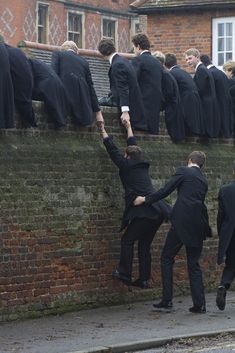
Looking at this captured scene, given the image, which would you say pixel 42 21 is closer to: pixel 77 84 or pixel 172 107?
pixel 172 107

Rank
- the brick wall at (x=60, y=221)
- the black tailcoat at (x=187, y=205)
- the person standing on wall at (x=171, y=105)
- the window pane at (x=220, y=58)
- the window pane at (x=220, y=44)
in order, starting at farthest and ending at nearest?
1. the window pane at (x=220, y=58)
2. the window pane at (x=220, y=44)
3. the person standing on wall at (x=171, y=105)
4. the black tailcoat at (x=187, y=205)
5. the brick wall at (x=60, y=221)

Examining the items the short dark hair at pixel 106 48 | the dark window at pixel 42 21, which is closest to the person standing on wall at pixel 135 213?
the short dark hair at pixel 106 48

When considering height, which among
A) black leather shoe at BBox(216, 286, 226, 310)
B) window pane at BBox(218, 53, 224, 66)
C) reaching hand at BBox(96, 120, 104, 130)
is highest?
window pane at BBox(218, 53, 224, 66)

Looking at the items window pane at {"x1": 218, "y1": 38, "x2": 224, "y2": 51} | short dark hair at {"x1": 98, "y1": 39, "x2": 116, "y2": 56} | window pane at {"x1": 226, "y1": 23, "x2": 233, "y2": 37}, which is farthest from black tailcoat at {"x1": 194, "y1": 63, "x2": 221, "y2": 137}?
window pane at {"x1": 218, "y1": 38, "x2": 224, "y2": 51}

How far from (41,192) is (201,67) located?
4136 millimetres

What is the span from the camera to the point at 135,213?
16.4 meters

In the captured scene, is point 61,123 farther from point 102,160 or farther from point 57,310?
point 57,310

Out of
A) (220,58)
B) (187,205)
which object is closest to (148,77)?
(187,205)

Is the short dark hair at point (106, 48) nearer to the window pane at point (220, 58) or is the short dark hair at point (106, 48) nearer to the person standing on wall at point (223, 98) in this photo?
the person standing on wall at point (223, 98)

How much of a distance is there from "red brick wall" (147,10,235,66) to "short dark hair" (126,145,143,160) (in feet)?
74.6

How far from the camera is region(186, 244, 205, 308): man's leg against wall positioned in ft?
53.1

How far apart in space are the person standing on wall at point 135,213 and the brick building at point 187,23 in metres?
22.4

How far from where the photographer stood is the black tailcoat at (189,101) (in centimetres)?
1850

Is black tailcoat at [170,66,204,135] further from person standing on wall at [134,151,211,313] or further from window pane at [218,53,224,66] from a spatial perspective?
window pane at [218,53,224,66]
